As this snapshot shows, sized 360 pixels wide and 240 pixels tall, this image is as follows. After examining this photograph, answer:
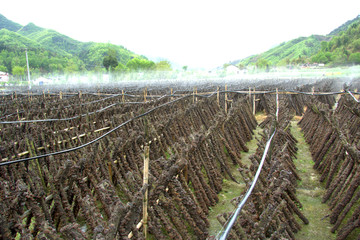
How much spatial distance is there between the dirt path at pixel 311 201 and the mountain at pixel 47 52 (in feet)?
210

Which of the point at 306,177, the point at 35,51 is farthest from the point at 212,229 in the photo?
the point at 35,51

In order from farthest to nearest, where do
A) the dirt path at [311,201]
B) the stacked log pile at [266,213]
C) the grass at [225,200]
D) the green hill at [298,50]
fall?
the green hill at [298,50], the grass at [225,200], the dirt path at [311,201], the stacked log pile at [266,213]

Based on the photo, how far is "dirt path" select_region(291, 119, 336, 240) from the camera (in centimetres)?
324

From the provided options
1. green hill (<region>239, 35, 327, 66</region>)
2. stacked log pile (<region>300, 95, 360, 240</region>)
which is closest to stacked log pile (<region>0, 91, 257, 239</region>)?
stacked log pile (<region>300, 95, 360, 240</region>)

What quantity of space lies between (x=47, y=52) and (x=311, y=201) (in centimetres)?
8787

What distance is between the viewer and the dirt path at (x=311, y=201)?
128 inches

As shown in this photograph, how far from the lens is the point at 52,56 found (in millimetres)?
78688

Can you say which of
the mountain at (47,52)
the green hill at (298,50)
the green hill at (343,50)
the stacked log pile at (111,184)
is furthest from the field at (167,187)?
the green hill at (298,50)

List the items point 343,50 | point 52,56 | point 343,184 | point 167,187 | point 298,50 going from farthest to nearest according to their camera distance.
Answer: point 298,50, point 52,56, point 343,50, point 343,184, point 167,187

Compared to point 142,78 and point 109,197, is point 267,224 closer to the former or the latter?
point 109,197

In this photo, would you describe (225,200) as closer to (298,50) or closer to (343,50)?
(343,50)

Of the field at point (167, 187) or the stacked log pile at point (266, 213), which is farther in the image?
the field at point (167, 187)

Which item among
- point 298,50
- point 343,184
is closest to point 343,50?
point 298,50

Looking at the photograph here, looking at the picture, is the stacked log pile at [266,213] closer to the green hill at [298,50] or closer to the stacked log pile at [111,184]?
the stacked log pile at [111,184]
